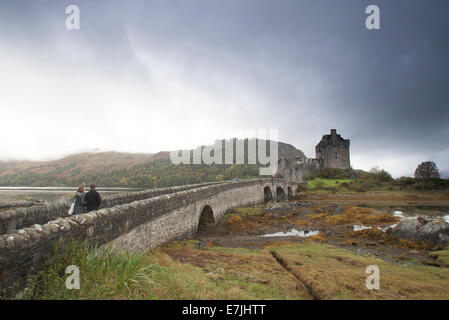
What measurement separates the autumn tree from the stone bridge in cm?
5147

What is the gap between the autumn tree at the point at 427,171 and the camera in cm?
4784

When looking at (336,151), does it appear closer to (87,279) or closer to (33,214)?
(33,214)

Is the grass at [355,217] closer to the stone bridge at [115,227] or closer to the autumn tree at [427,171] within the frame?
the stone bridge at [115,227]

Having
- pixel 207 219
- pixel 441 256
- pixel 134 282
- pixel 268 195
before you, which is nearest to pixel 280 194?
pixel 268 195

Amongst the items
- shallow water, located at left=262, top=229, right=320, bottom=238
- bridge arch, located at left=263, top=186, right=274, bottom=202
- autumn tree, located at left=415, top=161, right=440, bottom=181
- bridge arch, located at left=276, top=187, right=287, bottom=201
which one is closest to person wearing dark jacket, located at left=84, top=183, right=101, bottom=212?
shallow water, located at left=262, top=229, right=320, bottom=238

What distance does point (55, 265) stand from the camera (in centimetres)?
415

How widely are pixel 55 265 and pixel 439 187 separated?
57304 millimetres

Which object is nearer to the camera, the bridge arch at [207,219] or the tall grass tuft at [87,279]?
the tall grass tuft at [87,279]

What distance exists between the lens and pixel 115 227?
6.58 meters

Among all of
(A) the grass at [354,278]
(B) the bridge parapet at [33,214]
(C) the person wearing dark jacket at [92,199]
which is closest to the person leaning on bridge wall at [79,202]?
(C) the person wearing dark jacket at [92,199]

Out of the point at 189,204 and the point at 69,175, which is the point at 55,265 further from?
the point at 69,175

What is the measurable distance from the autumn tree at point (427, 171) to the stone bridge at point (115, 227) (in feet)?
169

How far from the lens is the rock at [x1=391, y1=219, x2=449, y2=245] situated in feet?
37.3

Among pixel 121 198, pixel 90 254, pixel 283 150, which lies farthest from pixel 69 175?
pixel 90 254
